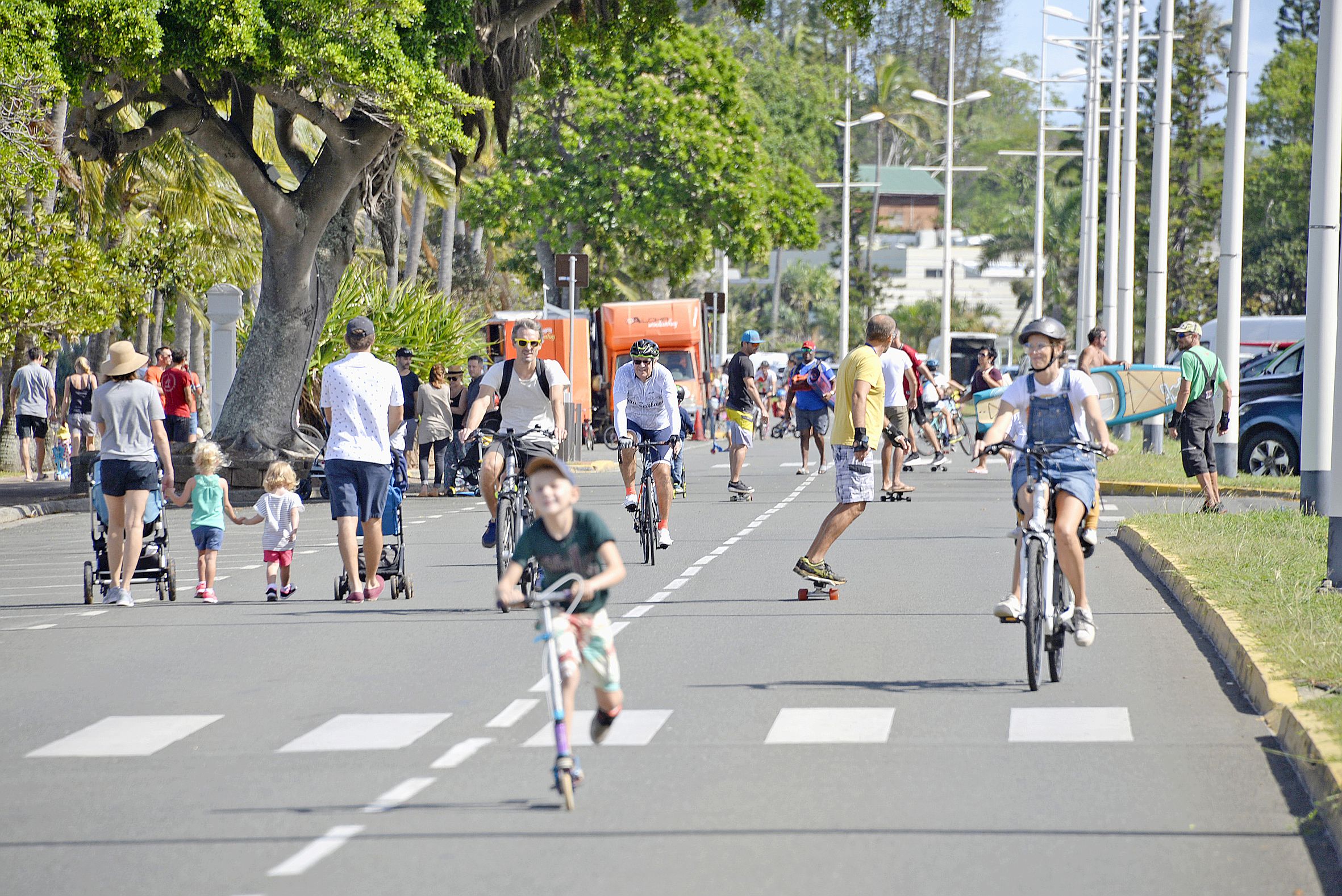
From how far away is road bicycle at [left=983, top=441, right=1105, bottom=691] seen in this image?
8.95m

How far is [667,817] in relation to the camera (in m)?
6.56

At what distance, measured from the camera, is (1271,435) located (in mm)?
24094

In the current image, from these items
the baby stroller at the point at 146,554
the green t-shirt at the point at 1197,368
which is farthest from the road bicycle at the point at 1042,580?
the green t-shirt at the point at 1197,368

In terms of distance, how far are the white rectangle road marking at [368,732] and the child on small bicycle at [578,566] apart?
1.20 m

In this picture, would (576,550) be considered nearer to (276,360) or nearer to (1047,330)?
(1047,330)

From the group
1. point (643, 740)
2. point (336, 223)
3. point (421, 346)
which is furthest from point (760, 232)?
point (643, 740)

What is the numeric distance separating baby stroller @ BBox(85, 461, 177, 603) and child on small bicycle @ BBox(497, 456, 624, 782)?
260 inches

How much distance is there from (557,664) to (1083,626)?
349 cm

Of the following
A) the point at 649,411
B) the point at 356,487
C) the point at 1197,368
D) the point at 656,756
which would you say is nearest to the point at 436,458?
the point at 649,411

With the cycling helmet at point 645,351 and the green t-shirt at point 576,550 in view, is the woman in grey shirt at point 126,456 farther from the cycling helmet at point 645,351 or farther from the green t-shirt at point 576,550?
the green t-shirt at point 576,550

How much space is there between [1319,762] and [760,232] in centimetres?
4059

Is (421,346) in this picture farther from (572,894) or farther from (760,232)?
(572,894)

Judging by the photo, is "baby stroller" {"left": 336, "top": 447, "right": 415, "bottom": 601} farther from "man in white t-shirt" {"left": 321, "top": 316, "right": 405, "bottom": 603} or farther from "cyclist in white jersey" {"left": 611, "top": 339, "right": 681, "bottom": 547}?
"cyclist in white jersey" {"left": 611, "top": 339, "right": 681, "bottom": 547}

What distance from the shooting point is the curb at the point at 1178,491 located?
67.8 feet
